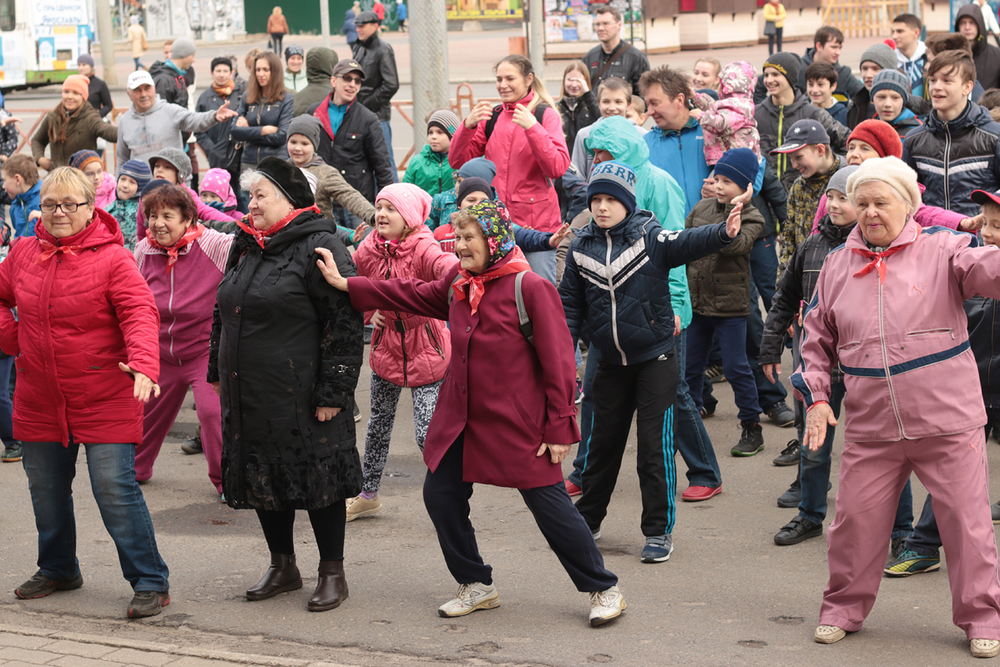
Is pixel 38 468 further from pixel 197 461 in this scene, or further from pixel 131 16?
pixel 131 16

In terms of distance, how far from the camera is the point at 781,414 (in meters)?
7.99

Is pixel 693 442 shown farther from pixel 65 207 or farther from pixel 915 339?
pixel 65 207

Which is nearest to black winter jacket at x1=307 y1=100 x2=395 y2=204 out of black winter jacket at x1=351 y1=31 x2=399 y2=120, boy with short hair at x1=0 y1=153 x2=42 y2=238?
boy with short hair at x1=0 y1=153 x2=42 y2=238

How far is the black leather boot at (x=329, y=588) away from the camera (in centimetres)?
540

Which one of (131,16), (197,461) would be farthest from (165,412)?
(131,16)

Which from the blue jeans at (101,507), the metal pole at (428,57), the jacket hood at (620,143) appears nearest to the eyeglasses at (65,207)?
the blue jeans at (101,507)

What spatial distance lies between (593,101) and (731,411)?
354cm

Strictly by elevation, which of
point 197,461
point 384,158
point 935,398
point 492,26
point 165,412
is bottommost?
point 197,461

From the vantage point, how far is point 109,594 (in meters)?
5.72

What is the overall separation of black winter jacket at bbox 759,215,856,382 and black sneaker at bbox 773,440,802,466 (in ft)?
5.04

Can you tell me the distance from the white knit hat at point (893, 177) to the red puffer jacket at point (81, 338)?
10.2ft

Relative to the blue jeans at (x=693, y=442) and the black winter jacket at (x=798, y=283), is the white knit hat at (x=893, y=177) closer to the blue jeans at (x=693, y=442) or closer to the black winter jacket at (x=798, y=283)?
the black winter jacket at (x=798, y=283)

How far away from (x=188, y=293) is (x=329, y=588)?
2.43 m

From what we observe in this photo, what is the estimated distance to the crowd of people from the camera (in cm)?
471
